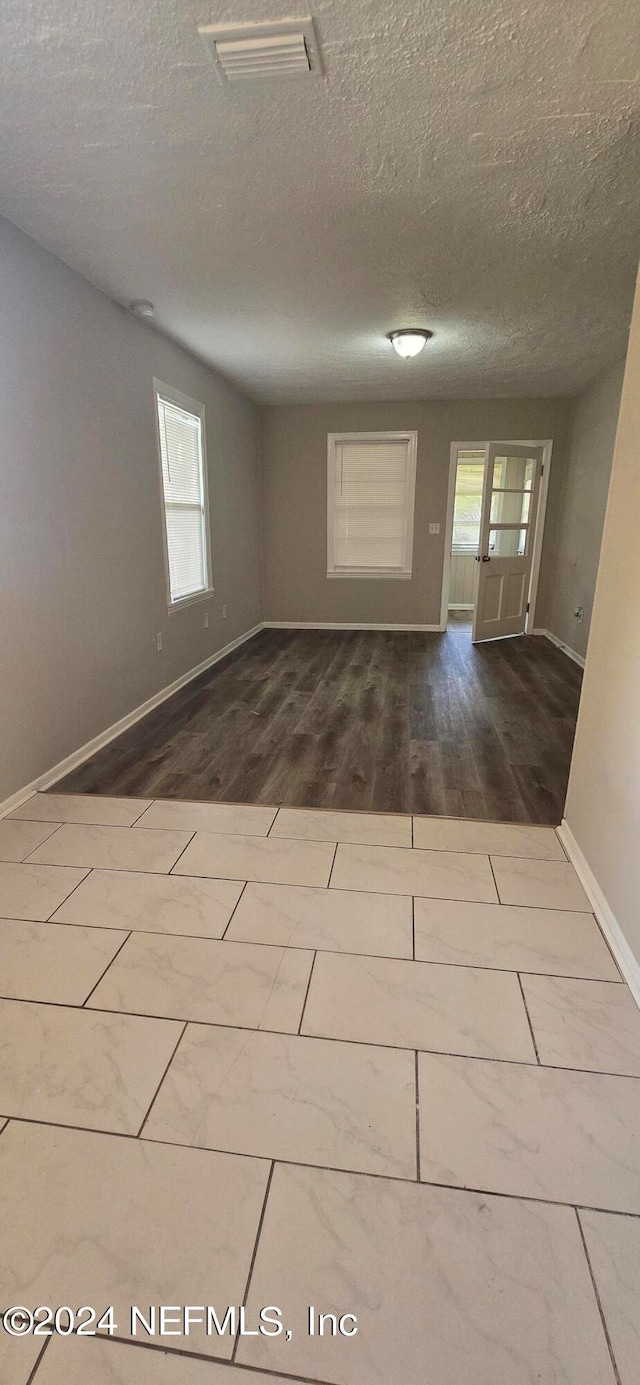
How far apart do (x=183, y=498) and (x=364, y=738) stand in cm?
240

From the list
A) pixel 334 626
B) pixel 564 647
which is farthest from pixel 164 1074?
pixel 334 626

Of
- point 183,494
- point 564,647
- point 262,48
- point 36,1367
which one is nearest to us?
point 36,1367

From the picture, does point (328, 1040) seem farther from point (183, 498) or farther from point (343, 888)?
point (183, 498)

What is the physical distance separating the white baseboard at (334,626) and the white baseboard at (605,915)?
4392mm

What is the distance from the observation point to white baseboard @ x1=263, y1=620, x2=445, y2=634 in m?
6.64

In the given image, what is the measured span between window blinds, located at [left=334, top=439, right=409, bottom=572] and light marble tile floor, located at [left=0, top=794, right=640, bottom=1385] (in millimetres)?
4865

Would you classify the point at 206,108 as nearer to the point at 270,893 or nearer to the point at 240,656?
the point at 270,893

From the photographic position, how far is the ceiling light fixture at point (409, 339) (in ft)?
12.5

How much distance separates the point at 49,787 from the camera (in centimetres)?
283

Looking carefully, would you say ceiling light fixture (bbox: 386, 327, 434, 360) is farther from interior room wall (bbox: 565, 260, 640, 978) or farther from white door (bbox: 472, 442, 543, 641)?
interior room wall (bbox: 565, 260, 640, 978)

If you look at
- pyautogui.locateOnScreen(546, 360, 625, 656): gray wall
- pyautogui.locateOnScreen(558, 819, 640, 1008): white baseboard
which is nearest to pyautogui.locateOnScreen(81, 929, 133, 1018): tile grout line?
pyautogui.locateOnScreen(558, 819, 640, 1008): white baseboard

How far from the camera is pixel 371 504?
6.41 m

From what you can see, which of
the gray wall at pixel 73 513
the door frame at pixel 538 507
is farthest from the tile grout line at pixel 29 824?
the door frame at pixel 538 507

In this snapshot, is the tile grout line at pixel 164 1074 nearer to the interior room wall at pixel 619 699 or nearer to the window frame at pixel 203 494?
the interior room wall at pixel 619 699
